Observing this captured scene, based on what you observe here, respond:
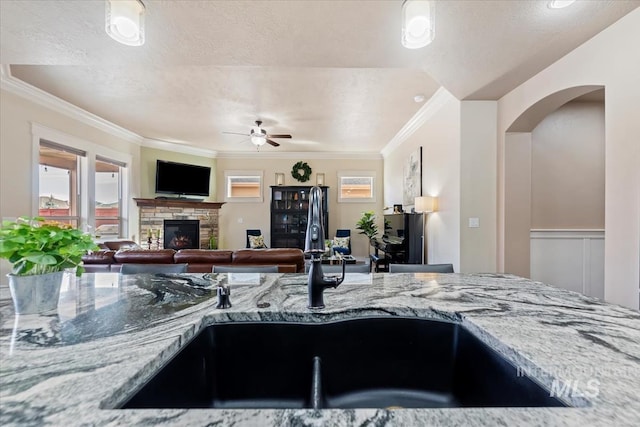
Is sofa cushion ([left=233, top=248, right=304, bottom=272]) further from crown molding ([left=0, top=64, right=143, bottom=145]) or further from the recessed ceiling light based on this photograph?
crown molding ([left=0, top=64, right=143, bottom=145])

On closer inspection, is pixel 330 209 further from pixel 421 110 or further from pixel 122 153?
pixel 122 153

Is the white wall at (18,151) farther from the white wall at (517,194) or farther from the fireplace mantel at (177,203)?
the white wall at (517,194)

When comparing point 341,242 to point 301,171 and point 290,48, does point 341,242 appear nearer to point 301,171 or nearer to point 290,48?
point 301,171

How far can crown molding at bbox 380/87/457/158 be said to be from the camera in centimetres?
357

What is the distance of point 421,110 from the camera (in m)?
4.19

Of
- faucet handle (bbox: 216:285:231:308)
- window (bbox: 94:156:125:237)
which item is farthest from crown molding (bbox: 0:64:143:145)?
faucet handle (bbox: 216:285:231:308)

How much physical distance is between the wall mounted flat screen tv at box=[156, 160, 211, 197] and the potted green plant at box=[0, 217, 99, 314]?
5.68 metres

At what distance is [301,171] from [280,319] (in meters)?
6.40

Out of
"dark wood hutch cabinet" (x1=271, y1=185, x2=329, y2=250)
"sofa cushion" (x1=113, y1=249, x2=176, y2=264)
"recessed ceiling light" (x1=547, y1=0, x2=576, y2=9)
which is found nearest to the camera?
"recessed ceiling light" (x1=547, y1=0, x2=576, y2=9)

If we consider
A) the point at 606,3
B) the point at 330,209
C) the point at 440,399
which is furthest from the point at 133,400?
the point at 330,209

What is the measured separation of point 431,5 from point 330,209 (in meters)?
5.79

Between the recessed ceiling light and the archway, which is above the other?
the recessed ceiling light

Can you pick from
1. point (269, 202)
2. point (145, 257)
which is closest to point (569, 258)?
point (145, 257)

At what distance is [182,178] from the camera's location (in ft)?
21.1
